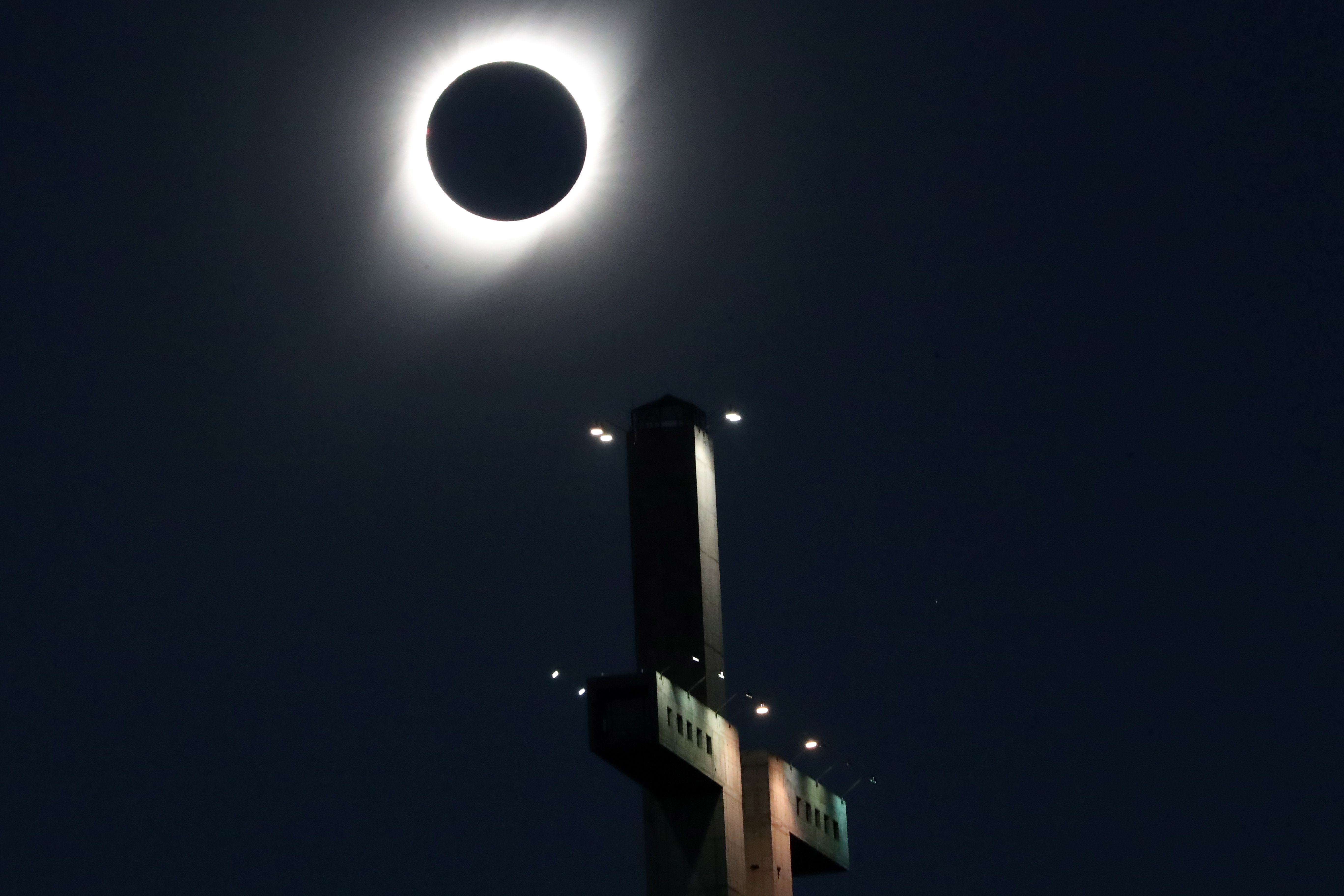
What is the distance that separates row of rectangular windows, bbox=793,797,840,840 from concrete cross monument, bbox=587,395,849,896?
0.24 feet

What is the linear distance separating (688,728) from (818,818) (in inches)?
401

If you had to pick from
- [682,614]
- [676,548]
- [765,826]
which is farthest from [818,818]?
[676,548]

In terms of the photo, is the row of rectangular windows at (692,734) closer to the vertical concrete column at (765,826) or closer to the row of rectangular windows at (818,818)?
the vertical concrete column at (765,826)

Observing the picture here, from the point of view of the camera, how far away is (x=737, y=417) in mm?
84688

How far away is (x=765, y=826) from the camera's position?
83.2 m

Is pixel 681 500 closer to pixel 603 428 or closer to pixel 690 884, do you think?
pixel 603 428

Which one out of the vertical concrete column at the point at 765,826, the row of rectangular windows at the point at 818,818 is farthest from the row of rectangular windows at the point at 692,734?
the row of rectangular windows at the point at 818,818

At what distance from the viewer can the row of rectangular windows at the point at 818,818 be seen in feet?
281

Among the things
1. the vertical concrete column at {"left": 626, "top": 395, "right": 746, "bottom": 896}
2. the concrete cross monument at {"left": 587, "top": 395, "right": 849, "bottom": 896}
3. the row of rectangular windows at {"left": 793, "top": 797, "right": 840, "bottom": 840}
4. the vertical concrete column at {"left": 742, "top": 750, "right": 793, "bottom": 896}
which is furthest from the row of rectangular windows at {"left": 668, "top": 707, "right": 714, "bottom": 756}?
the row of rectangular windows at {"left": 793, "top": 797, "right": 840, "bottom": 840}

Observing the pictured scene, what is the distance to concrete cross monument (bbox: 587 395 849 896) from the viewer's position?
77062mm

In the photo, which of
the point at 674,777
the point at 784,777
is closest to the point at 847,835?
the point at 784,777

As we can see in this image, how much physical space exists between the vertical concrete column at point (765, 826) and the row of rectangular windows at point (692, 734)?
3.37 meters

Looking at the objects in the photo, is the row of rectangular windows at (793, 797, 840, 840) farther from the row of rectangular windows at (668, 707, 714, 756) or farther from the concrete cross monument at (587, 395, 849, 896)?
the row of rectangular windows at (668, 707, 714, 756)

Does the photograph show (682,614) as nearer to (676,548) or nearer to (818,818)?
(676,548)
